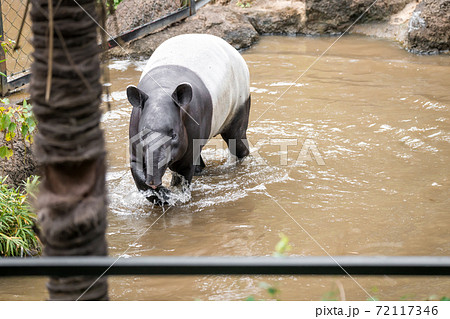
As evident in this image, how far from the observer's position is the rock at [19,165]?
476 cm

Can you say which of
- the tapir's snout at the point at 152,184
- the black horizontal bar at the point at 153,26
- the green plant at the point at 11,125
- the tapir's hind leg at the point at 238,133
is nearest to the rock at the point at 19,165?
the green plant at the point at 11,125

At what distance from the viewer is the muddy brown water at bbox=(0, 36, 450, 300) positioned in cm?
362

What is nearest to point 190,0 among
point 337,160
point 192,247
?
point 337,160

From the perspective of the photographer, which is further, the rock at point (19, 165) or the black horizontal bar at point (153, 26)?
the black horizontal bar at point (153, 26)

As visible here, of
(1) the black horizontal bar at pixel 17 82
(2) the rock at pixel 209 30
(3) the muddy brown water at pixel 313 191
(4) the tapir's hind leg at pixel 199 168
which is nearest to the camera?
(3) the muddy brown water at pixel 313 191

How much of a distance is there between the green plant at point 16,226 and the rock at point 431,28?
288 inches

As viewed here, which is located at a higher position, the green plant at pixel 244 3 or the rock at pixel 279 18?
the green plant at pixel 244 3

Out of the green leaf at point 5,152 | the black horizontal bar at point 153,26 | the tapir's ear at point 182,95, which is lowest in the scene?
the green leaf at point 5,152

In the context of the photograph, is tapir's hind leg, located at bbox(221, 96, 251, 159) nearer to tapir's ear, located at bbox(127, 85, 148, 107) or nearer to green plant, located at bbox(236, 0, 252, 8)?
tapir's ear, located at bbox(127, 85, 148, 107)

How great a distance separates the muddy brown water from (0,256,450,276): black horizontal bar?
56 centimetres

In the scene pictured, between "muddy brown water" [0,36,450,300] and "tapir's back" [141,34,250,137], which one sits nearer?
"muddy brown water" [0,36,450,300]

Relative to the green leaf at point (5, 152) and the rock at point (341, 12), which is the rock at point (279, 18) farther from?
the green leaf at point (5, 152)

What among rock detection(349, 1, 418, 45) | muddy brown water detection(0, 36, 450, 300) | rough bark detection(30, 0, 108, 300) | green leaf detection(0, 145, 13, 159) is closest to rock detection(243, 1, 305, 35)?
rock detection(349, 1, 418, 45)

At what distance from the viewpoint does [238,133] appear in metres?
5.83
